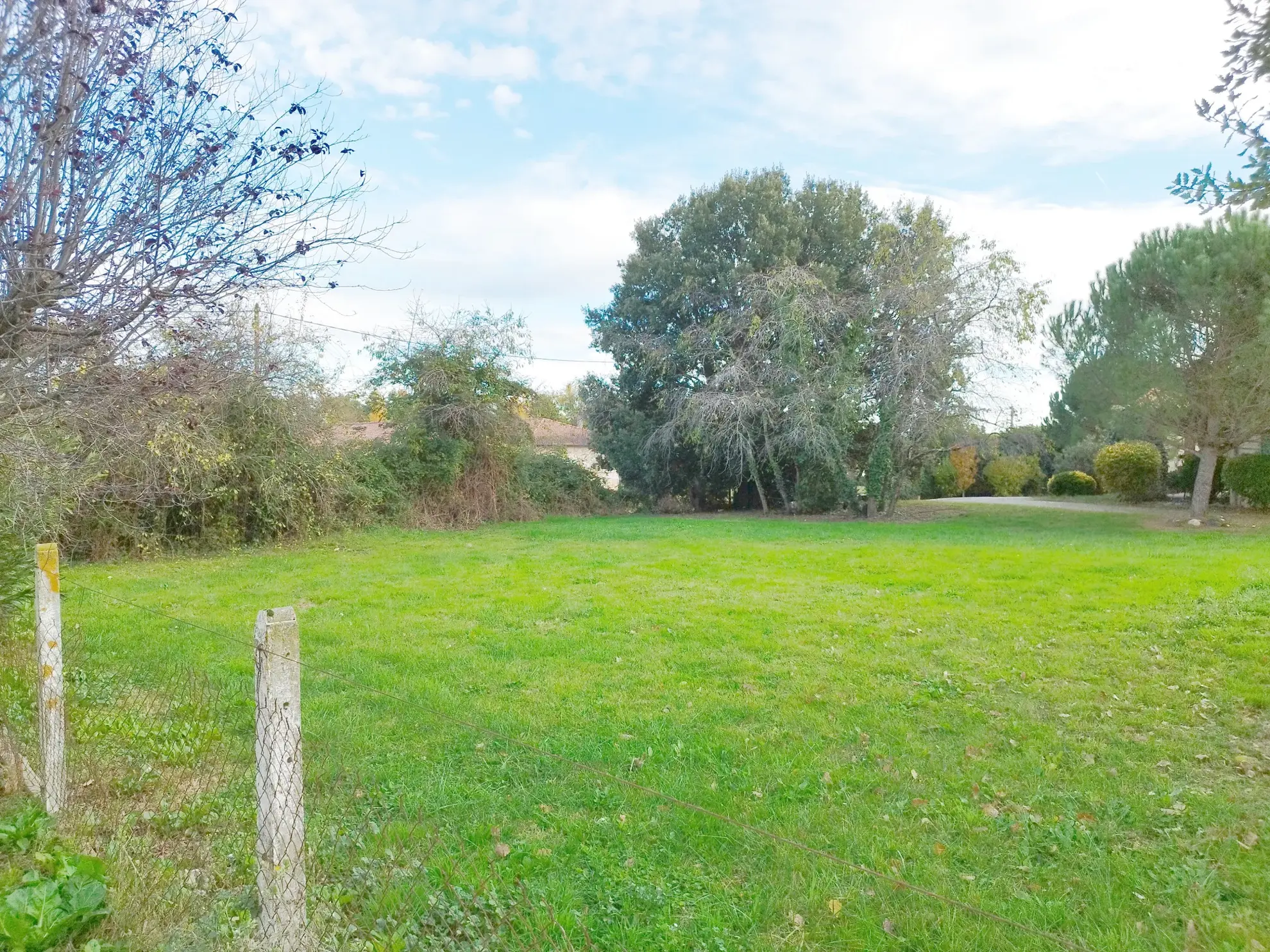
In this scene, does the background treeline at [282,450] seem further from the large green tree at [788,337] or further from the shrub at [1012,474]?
the shrub at [1012,474]

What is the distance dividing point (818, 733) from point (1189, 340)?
46.9 feet

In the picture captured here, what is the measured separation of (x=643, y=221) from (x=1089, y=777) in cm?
2129

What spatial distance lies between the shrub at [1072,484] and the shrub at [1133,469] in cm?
626

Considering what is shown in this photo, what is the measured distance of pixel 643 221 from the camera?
2302cm

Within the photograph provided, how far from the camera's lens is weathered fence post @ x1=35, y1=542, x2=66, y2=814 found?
317cm

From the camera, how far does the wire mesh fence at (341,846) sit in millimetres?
2223

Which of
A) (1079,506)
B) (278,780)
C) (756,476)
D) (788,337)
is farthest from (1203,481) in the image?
(278,780)

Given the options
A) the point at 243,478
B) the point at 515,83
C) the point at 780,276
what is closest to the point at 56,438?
the point at 515,83

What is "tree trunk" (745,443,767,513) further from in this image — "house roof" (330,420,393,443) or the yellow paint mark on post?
the yellow paint mark on post

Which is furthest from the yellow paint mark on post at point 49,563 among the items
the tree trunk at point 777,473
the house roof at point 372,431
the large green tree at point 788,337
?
the tree trunk at point 777,473

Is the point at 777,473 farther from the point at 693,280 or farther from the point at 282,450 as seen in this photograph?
the point at 282,450

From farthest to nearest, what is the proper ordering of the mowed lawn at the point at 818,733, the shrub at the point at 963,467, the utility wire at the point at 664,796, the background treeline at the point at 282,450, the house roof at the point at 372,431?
the shrub at the point at 963,467 → the house roof at the point at 372,431 → the background treeline at the point at 282,450 → the mowed lawn at the point at 818,733 → the utility wire at the point at 664,796

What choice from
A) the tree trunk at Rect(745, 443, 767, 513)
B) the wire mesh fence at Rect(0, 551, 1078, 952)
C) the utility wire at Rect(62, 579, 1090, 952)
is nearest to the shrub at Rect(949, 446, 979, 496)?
the tree trunk at Rect(745, 443, 767, 513)

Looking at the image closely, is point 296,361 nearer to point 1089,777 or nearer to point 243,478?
point 243,478
